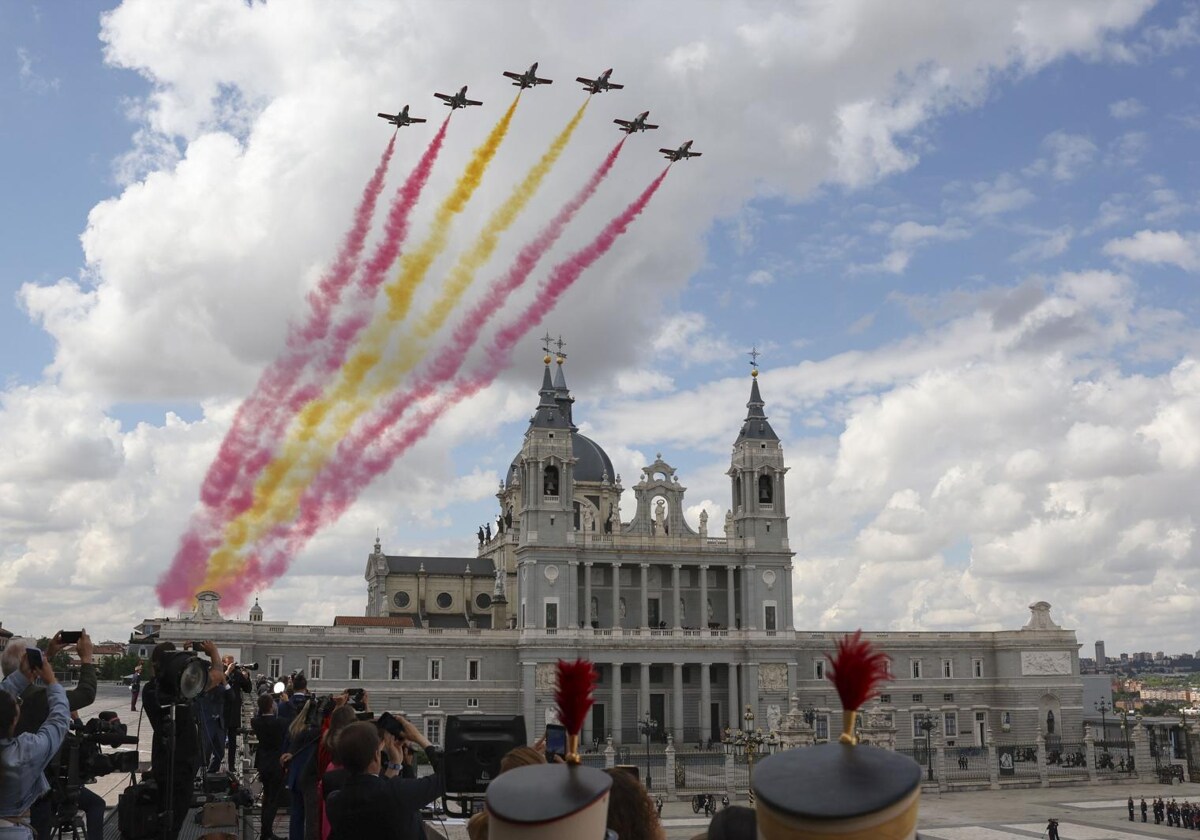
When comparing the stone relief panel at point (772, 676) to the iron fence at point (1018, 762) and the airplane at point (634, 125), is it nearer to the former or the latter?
the iron fence at point (1018, 762)

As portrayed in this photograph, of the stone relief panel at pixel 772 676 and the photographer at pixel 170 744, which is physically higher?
the photographer at pixel 170 744

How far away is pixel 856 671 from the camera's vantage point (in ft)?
13.4

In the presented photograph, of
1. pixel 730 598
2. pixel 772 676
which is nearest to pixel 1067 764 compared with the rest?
pixel 772 676

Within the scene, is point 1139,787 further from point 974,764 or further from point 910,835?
point 910,835

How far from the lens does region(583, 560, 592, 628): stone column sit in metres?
78.2

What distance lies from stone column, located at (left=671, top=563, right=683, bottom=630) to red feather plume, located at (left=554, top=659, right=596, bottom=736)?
2956 inches

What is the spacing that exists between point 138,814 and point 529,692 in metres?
66.6

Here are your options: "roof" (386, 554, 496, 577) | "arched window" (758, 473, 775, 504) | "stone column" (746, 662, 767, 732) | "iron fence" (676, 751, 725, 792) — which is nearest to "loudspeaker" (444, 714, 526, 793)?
"iron fence" (676, 751, 725, 792)

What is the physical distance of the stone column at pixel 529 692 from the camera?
75562 millimetres

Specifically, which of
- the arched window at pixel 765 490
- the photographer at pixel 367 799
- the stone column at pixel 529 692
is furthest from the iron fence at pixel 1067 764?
the photographer at pixel 367 799

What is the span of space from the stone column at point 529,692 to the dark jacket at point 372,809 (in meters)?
69.1

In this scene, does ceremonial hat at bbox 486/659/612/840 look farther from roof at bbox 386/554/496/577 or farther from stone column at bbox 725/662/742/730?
roof at bbox 386/554/496/577

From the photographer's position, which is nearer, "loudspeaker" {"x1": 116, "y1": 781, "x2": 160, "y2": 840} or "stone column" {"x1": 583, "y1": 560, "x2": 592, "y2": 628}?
"loudspeaker" {"x1": 116, "y1": 781, "x2": 160, "y2": 840}

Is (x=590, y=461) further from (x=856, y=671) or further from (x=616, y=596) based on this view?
(x=856, y=671)
